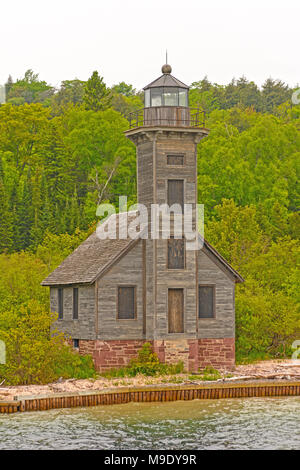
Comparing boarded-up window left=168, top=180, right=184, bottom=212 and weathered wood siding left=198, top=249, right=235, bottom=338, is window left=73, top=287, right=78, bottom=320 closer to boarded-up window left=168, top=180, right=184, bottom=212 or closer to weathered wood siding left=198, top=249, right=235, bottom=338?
weathered wood siding left=198, top=249, right=235, bottom=338

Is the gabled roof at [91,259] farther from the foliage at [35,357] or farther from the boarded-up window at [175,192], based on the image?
the foliage at [35,357]

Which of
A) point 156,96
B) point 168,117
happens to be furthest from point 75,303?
point 156,96

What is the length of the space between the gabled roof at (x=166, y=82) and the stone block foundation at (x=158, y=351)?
1177 cm

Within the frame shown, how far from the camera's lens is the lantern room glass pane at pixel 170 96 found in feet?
137

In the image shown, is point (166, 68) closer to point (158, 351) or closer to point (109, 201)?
point (158, 351)

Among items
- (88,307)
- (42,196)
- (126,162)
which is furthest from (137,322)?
(126,162)

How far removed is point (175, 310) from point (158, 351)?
205 centimetres

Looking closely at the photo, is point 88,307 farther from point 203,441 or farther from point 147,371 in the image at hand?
point 203,441

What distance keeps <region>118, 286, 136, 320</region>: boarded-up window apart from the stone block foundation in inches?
46.5

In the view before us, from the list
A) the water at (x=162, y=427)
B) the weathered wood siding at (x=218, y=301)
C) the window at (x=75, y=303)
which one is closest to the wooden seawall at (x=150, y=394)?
the water at (x=162, y=427)

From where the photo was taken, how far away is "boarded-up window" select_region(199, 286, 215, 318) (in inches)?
1656

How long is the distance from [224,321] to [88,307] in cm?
650

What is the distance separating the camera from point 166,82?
4181cm

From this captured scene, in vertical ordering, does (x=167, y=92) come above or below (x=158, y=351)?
above
